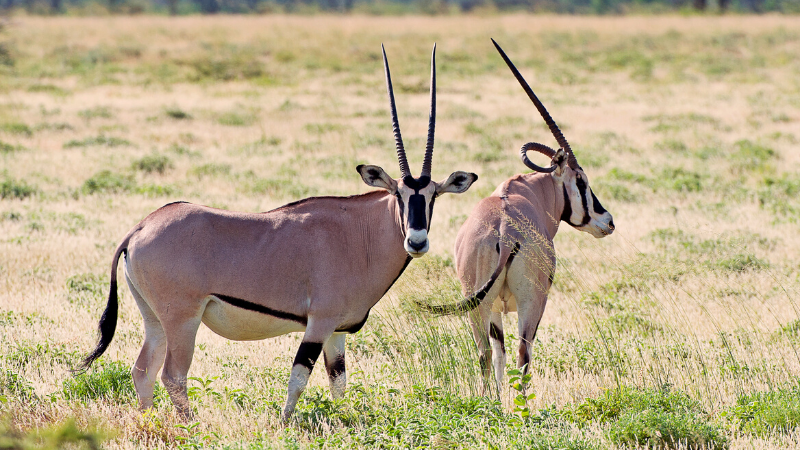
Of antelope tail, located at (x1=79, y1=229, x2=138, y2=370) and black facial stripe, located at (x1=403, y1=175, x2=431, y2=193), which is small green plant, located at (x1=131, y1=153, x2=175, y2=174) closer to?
antelope tail, located at (x1=79, y1=229, x2=138, y2=370)

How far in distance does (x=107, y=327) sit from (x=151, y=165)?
10.7m

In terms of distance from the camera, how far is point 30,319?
306 inches

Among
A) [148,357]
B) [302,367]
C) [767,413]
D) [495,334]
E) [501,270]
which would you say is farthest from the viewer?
[495,334]

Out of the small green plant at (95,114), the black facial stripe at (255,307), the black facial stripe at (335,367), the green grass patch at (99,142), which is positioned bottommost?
the small green plant at (95,114)

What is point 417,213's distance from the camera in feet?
17.4

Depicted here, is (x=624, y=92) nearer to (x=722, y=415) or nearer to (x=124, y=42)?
(x=722, y=415)

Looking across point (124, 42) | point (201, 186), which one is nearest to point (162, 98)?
point (201, 186)

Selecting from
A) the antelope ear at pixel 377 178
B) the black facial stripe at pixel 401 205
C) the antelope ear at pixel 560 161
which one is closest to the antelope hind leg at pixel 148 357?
the antelope ear at pixel 377 178

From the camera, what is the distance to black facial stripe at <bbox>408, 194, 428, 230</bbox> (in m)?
5.26

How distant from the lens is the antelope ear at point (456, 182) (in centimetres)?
570

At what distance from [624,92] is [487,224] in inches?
994

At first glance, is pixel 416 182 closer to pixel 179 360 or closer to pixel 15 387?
pixel 179 360

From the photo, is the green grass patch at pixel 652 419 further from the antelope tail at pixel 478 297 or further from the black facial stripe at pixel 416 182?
the black facial stripe at pixel 416 182

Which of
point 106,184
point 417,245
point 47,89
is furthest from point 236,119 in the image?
point 417,245
